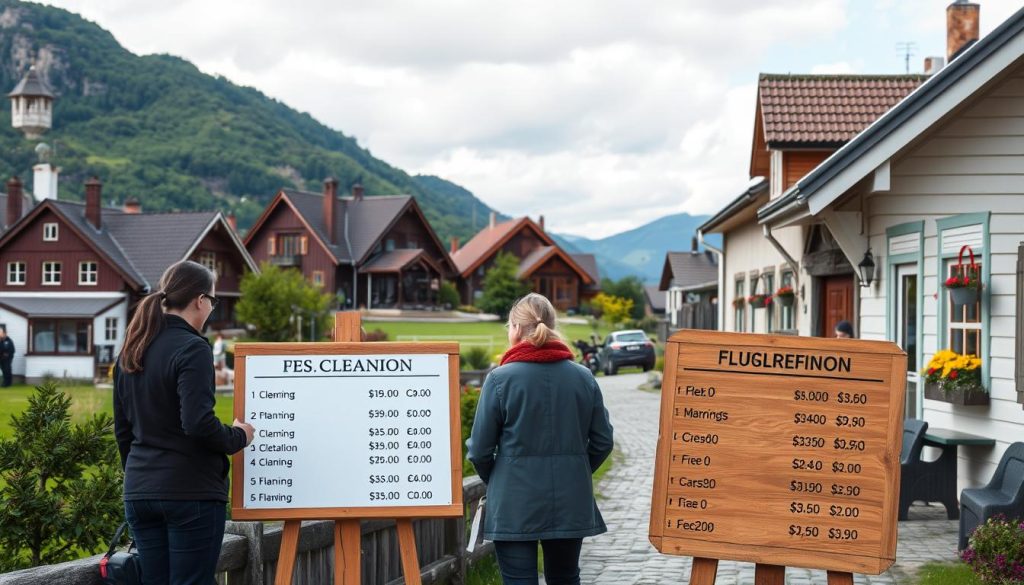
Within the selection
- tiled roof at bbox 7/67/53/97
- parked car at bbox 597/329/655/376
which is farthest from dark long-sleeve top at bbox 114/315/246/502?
tiled roof at bbox 7/67/53/97

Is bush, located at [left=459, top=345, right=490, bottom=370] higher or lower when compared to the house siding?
lower

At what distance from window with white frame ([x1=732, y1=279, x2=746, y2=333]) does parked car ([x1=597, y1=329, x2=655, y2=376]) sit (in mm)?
16891

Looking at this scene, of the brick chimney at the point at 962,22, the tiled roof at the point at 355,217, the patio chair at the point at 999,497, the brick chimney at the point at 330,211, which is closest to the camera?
the patio chair at the point at 999,497

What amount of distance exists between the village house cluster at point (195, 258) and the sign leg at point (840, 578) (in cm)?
4428

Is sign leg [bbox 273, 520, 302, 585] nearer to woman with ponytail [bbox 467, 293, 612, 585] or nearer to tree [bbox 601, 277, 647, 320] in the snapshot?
woman with ponytail [bbox 467, 293, 612, 585]

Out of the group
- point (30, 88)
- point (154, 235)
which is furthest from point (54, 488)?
point (30, 88)

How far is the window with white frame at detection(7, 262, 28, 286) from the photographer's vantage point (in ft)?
173

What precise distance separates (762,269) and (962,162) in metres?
10.6

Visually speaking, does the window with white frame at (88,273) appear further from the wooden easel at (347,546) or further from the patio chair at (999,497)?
the wooden easel at (347,546)

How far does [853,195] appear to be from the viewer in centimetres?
1315

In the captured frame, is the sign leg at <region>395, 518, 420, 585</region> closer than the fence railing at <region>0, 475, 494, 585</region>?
No

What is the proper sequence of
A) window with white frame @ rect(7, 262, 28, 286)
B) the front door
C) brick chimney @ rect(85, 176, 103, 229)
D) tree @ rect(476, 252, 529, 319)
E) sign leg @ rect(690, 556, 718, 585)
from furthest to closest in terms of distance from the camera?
tree @ rect(476, 252, 529, 319) < brick chimney @ rect(85, 176, 103, 229) < window with white frame @ rect(7, 262, 28, 286) < the front door < sign leg @ rect(690, 556, 718, 585)

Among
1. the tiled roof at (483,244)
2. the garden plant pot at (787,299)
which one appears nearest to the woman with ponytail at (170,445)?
the garden plant pot at (787,299)

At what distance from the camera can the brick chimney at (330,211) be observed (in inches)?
3147
